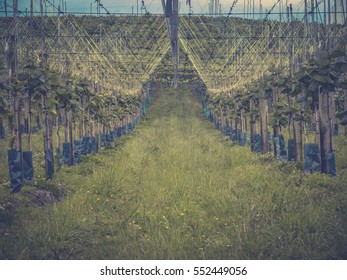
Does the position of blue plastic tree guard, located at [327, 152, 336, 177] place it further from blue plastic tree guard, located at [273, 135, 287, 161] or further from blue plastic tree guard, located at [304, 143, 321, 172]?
blue plastic tree guard, located at [273, 135, 287, 161]

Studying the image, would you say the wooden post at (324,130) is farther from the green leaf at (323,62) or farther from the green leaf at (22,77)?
the green leaf at (22,77)

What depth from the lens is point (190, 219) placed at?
354 inches

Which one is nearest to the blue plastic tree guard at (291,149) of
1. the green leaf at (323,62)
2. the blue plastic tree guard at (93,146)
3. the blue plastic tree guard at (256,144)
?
the green leaf at (323,62)

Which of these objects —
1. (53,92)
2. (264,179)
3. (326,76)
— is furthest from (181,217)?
(53,92)

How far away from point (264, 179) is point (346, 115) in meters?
2.97

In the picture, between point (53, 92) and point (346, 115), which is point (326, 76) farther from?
point (53, 92)

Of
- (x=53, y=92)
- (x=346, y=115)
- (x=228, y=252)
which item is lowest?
(x=228, y=252)

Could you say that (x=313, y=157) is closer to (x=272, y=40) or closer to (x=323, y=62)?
(x=323, y=62)

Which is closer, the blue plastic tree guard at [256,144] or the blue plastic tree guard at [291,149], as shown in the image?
the blue plastic tree guard at [291,149]

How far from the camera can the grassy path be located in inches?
289

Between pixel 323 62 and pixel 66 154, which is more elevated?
pixel 323 62

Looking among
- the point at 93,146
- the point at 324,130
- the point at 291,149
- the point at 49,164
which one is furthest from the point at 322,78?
the point at 93,146

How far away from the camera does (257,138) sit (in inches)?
899

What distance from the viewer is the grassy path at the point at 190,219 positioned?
734 centimetres
